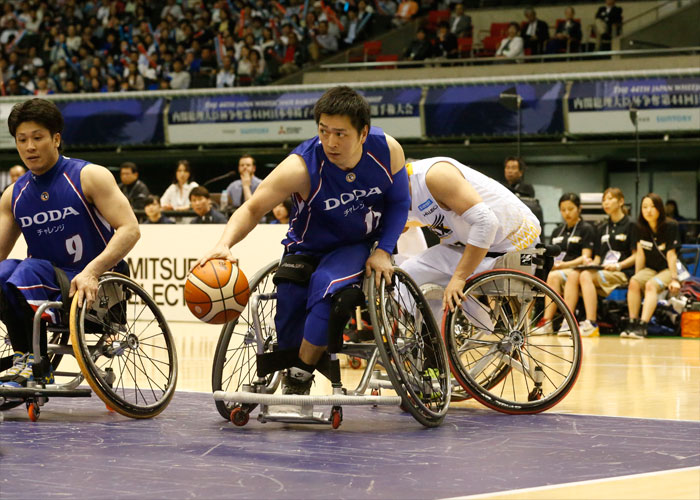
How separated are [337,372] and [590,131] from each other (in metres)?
12.3

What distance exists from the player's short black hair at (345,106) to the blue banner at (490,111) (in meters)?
11.8

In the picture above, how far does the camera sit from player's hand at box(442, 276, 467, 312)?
4.51m

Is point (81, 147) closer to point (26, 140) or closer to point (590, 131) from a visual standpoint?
point (590, 131)

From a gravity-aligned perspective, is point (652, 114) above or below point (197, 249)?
above

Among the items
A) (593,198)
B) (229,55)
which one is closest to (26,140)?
(593,198)

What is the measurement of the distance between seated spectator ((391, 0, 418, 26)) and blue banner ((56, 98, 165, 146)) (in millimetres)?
4487

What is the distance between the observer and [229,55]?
18.8m

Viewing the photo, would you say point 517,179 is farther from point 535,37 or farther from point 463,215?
point 535,37

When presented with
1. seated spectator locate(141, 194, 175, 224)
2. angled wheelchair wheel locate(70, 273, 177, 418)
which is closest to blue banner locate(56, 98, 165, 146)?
seated spectator locate(141, 194, 175, 224)

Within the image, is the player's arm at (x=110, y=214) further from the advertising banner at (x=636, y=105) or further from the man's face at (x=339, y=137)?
the advertising banner at (x=636, y=105)

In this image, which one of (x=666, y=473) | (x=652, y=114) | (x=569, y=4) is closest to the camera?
(x=666, y=473)

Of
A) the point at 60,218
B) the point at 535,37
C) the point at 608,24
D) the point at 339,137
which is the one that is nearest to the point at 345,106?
the point at 339,137

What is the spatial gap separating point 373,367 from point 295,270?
49 cm

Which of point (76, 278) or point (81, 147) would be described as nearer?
point (76, 278)
